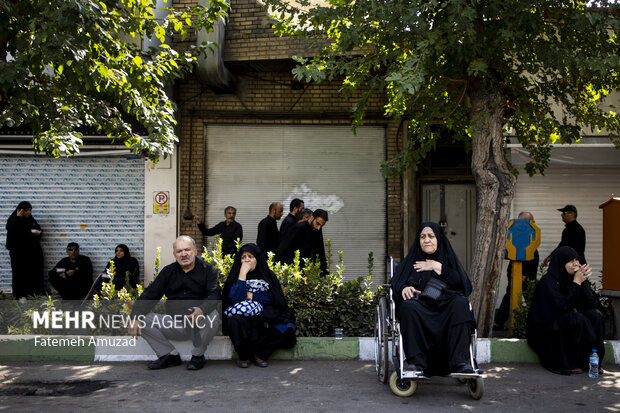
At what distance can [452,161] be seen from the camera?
11641 mm

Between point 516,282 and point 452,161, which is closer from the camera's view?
point 516,282

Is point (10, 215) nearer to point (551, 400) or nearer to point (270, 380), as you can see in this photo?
point (270, 380)

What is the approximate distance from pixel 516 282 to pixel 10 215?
29.3 feet

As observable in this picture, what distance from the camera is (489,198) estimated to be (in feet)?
24.2

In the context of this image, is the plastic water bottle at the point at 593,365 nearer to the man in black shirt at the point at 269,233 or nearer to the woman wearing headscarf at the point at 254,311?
the woman wearing headscarf at the point at 254,311

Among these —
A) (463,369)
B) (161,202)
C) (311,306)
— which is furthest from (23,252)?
(463,369)

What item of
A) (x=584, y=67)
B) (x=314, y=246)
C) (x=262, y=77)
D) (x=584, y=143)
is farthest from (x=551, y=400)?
(x=262, y=77)

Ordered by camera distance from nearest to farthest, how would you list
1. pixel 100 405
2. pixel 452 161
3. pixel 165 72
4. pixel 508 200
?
pixel 100 405
pixel 508 200
pixel 165 72
pixel 452 161

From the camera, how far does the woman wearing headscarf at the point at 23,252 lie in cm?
1133

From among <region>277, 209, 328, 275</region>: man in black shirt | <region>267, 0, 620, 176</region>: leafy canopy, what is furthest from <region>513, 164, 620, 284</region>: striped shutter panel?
<region>277, 209, 328, 275</region>: man in black shirt

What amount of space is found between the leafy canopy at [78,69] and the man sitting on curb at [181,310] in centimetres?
141

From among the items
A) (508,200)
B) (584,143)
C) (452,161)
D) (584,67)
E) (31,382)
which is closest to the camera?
(31,382)

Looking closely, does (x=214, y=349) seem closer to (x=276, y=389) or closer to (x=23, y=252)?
(x=276, y=389)

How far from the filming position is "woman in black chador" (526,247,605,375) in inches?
251
